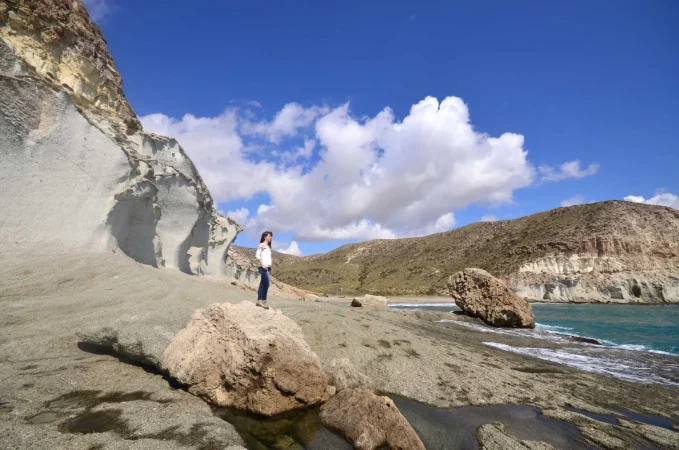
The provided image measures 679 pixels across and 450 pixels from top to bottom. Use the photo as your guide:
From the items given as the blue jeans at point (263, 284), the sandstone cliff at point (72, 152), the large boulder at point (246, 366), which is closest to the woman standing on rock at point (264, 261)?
the blue jeans at point (263, 284)

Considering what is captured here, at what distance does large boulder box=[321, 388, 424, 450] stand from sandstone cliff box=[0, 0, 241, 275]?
32.4 ft

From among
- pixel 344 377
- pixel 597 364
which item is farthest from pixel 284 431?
pixel 597 364

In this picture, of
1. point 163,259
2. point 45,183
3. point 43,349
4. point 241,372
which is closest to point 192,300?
point 43,349

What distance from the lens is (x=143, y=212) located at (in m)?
14.8

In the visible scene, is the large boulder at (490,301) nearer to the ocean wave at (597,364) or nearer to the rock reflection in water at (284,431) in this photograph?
the ocean wave at (597,364)

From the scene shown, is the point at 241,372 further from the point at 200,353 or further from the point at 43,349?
the point at 43,349

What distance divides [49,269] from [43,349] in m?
4.27

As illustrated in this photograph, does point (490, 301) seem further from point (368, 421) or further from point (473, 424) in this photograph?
point (368, 421)

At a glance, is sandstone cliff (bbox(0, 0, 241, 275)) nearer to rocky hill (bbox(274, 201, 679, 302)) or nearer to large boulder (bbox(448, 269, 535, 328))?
large boulder (bbox(448, 269, 535, 328))

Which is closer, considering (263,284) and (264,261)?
(263,284)

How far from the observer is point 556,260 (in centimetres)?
6109

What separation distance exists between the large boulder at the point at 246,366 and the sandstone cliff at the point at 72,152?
24.4ft

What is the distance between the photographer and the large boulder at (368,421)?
4531 mm

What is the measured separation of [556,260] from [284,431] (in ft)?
224
